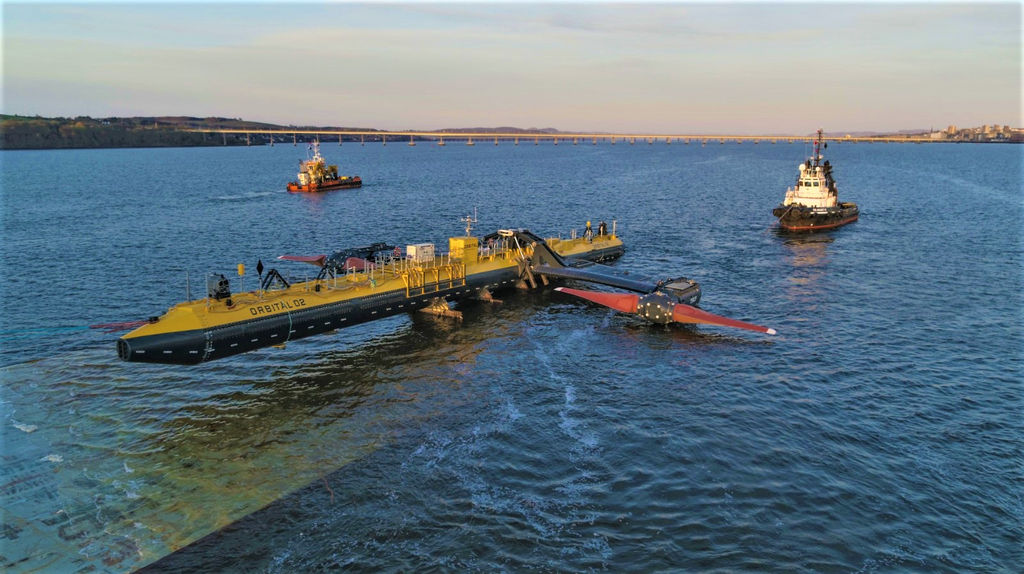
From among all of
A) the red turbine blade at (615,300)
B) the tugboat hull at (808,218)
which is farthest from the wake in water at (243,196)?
the tugboat hull at (808,218)

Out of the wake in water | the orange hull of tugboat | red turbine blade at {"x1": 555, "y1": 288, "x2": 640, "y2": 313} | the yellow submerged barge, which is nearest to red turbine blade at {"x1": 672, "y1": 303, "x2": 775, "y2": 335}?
the yellow submerged barge

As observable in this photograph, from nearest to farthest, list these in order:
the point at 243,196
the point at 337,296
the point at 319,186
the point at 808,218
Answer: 1. the point at 337,296
2. the point at 808,218
3. the point at 243,196
4. the point at 319,186

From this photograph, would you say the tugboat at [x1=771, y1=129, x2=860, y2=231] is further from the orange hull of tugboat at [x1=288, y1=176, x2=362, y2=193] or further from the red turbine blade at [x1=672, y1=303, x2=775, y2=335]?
the orange hull of tugboat at [x1=288, y1=176, x2=362, y2=193]

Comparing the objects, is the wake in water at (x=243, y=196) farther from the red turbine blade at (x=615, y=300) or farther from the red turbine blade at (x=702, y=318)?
the red turbine blade at (x=702, y=318)

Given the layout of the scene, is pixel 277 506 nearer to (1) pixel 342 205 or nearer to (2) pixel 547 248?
(2) pixel 547 248

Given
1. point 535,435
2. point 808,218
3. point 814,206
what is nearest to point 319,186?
point 808,218

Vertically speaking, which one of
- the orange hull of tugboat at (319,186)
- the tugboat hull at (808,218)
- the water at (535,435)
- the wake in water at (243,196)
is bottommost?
the water at (535,435)

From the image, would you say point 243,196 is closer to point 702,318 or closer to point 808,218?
point 808,218
